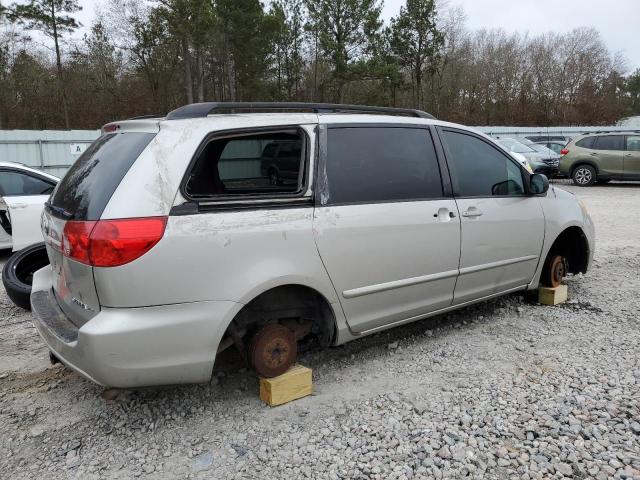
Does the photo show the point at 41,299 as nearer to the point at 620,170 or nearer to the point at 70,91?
the point at 620,170

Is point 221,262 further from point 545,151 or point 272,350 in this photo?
point 545,151

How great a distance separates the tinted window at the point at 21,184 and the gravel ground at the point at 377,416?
2989mm

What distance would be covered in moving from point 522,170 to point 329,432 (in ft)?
9.31

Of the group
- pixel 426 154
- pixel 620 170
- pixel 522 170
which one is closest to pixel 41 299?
pixel 426 154

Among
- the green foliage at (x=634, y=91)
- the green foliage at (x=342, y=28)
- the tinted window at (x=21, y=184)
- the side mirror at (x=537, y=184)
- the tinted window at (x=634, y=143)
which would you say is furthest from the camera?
the green foliage at (x=634, y=91)

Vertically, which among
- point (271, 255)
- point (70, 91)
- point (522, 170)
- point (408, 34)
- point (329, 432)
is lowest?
point (329, 432)

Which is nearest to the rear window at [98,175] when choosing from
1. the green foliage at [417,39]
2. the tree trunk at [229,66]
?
the tree trunk at [229,66]

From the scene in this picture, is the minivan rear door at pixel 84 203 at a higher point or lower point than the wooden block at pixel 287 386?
higher

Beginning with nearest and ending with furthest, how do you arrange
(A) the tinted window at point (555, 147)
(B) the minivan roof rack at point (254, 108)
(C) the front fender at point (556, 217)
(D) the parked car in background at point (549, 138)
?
(B) the minivan roof rack at point (254, 108) → (C) the front fender at point (556, 217) → (A) the tinted window at point (555, 147) → (D) the parked car in background at point (549, 138)

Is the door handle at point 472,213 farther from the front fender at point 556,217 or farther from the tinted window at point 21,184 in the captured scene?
the tinted window at point 21,184

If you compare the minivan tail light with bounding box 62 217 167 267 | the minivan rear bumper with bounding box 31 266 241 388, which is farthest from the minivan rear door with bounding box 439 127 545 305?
the minivan tail light with bounding box 62 217 167 267

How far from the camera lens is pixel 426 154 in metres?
3.74

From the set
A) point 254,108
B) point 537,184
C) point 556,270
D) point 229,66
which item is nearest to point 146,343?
point 254,108

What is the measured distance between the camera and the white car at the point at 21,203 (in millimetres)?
6184
